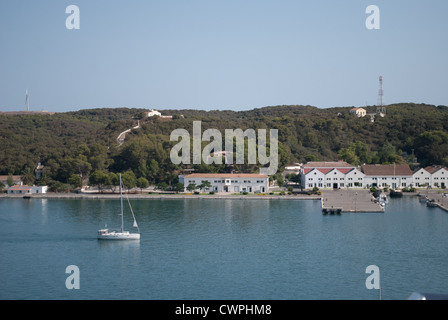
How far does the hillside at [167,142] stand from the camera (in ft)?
122

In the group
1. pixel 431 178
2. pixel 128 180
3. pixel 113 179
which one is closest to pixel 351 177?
pixel 431 178

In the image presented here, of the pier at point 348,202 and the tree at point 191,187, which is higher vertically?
the tree at point 191,187

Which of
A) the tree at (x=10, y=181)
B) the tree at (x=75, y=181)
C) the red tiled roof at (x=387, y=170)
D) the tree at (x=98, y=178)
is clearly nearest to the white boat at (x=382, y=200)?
the red tiled roof at (x=387, y=170)

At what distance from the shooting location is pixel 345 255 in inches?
657

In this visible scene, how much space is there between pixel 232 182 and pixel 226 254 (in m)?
16.9

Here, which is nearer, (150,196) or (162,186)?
(150,196)

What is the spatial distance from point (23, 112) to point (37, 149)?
28.9 m

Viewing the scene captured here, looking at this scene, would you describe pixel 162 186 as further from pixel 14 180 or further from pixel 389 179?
pixel 389 179

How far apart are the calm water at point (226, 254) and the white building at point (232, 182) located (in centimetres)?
673

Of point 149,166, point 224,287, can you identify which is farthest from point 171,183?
point 224,287

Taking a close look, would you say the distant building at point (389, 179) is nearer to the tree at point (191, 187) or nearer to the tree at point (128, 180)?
the tree at point (191, 187)

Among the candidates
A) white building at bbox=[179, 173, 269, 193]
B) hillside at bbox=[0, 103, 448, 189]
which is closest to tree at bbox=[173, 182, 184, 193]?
white building at bbox=[179, 173, 269, 193]

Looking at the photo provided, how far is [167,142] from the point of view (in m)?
38.9
